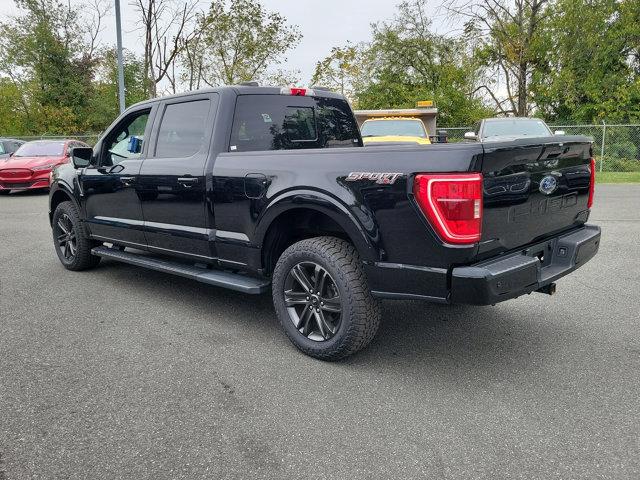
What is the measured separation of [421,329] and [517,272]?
1335 mm

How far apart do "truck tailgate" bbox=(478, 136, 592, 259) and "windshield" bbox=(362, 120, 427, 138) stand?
30.2ft

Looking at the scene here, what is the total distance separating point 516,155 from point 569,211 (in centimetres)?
92

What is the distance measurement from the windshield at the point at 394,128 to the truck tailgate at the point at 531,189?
30.2 feet

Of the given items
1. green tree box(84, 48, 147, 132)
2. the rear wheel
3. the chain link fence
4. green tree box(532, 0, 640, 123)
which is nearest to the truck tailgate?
the rear wheel

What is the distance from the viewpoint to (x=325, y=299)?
350 cm

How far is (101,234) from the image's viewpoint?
554 cm

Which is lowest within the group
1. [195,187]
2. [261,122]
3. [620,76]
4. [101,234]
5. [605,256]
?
[605,256]

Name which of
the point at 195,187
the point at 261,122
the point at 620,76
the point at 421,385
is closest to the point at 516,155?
the point at 421,385

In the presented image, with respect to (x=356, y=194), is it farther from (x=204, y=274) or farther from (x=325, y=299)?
(x=204, y=274)

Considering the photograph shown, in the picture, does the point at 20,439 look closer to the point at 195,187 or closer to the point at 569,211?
the point at 195,187

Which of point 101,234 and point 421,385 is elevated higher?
point 101,234

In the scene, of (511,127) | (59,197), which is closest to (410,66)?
(511,127)

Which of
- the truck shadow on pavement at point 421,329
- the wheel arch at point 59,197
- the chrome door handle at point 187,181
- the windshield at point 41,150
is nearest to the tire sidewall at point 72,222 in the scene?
the wheel arch at point 59,197

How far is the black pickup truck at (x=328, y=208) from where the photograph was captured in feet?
9.54
